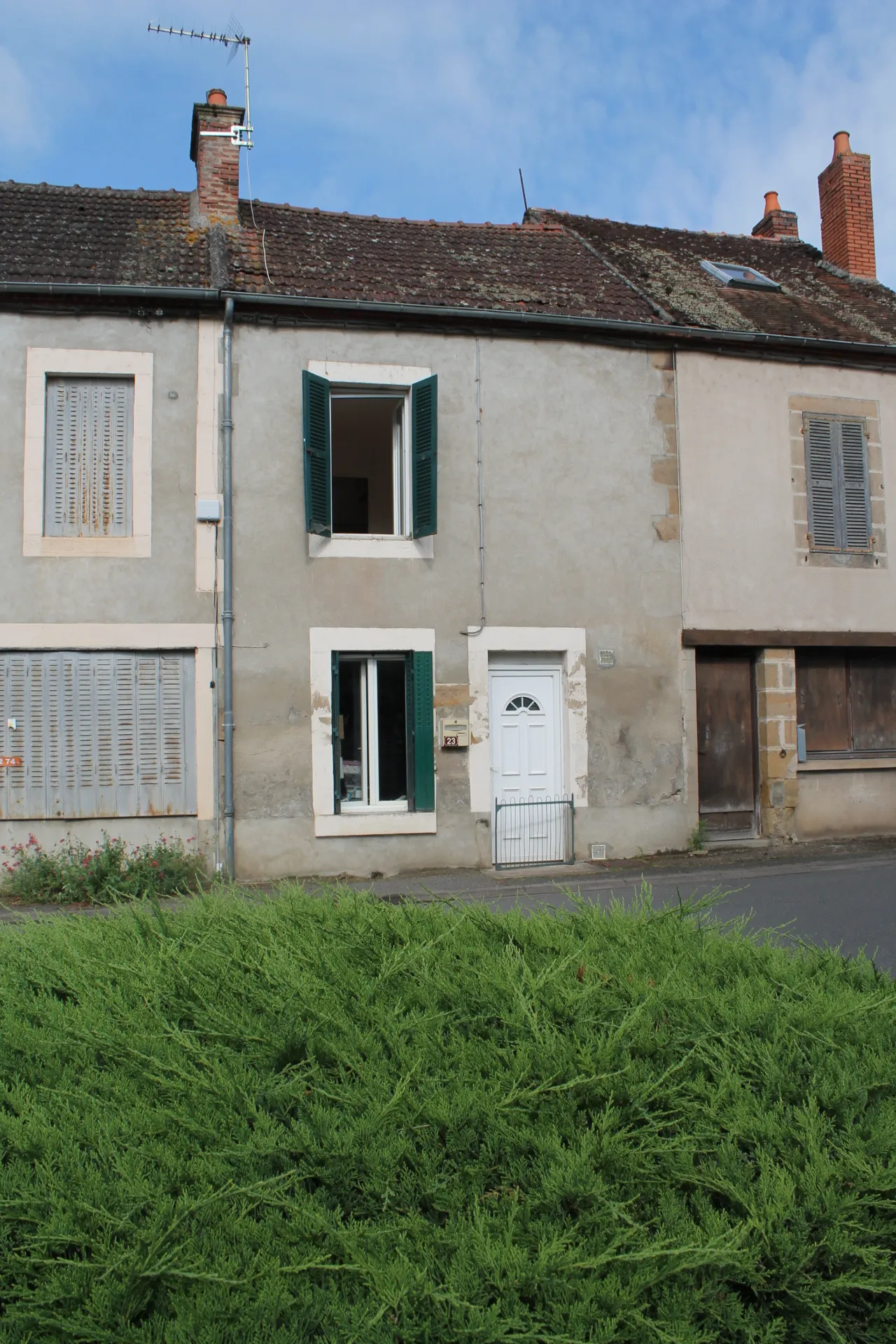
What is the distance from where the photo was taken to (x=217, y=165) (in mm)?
12344

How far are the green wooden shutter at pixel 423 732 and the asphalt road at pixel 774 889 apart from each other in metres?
0.84

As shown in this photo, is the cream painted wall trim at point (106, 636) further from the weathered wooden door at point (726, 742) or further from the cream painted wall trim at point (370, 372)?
the weathered wooden door at point (726, 742)

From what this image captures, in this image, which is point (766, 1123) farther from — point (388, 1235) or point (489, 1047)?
point (388, 1235)

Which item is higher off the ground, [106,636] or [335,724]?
[106,636]

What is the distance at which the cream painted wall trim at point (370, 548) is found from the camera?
36.9 ft

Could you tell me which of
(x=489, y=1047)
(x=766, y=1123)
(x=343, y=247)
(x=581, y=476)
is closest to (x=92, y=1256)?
(x=489, y=1047)

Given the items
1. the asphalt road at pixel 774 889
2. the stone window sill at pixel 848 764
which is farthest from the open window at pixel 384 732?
the stone window sill at pixel 848 764

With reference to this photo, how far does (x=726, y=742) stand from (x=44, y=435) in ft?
27.0

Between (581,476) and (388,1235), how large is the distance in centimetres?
1063

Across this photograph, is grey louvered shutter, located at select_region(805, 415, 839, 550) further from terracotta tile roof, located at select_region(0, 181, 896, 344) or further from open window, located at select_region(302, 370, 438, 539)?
open window, located at select_region(302, 370, 438, 539)

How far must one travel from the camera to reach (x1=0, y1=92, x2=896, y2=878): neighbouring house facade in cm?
1078

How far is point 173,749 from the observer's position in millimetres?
10812

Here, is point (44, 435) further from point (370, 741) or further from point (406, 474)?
point (370, 741)

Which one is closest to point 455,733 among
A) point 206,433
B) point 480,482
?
point 480,482
